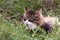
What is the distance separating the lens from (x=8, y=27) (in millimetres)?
5223

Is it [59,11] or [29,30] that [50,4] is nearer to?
[59,11]

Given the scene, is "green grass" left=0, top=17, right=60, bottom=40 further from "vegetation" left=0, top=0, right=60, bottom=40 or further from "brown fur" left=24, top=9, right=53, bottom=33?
"brown fur" left=24, top=9, right=53, bottom=33

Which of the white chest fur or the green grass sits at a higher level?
the green grass

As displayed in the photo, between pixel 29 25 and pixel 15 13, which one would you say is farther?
pixel 15 13

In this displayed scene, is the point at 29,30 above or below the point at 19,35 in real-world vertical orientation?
below

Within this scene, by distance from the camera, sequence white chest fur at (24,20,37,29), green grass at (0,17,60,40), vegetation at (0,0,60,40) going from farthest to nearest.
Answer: white chest fur at (24,20,37,29), vegetation at (0,0,60,40), green grass at (0,17,60,40)

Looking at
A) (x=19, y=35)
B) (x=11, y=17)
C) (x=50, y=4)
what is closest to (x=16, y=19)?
(x=11, y=17)

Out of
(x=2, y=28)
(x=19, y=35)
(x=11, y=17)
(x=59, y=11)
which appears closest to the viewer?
(x=19, y=35)

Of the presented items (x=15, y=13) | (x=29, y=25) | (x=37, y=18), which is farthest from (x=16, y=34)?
(x=15, y=13)

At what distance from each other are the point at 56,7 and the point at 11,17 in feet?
3.89

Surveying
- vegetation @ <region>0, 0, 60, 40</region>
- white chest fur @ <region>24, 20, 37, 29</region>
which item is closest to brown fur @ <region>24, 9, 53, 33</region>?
white chest fur @ <region>24, 20, 37, 29</region>

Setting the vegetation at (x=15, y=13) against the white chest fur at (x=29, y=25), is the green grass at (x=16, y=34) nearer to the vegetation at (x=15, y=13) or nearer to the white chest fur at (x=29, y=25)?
the vegetation at (x=15, y=13)

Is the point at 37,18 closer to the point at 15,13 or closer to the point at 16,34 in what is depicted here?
the point at 15,13

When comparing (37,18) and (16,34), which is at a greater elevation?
(16,34)
